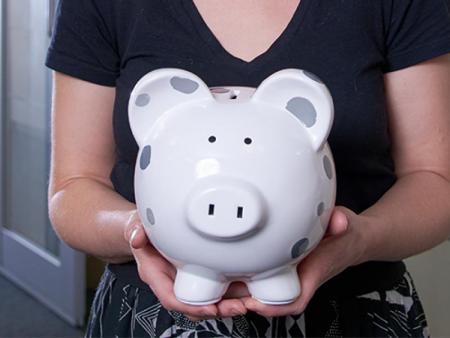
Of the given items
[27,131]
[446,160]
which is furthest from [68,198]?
[27,131]

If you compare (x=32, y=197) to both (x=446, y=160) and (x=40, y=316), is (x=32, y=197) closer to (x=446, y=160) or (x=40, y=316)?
(x=40, y=316)

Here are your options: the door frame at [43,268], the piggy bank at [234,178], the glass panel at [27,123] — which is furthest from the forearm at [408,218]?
the glass panel at [27,123]

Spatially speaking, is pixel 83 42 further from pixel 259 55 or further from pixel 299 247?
pixel 299 247

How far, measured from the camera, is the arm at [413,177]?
602mm

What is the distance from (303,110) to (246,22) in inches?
7.9

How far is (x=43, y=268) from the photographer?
2.28 m

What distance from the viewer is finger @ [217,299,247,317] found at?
1.74 feet

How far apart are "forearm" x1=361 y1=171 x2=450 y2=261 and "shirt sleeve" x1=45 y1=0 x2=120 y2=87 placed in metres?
0.30

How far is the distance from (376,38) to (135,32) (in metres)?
0.23

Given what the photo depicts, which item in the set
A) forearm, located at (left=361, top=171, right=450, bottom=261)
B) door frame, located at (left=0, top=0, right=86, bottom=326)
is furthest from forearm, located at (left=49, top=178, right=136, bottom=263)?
door frame, located at (left=0, top=0, right=86, bottom=326)

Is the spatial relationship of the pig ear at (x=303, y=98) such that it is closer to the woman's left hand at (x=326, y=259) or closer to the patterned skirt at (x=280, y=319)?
the woman's left hand at (x=326, y=259)

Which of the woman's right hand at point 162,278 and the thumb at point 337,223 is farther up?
the thumb at point 337,223

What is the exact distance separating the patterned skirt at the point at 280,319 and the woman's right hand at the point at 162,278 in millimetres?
117

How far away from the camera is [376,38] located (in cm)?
68
